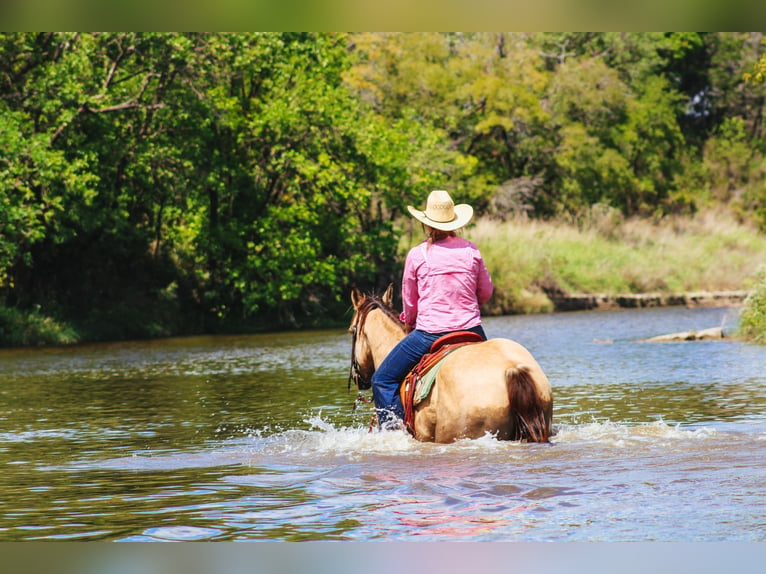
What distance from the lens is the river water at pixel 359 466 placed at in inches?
257

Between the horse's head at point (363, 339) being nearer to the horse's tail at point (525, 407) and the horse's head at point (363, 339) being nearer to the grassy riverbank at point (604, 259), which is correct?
the horse's tail at point (525, 407)

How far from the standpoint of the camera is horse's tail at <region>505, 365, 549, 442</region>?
8688 millimetres

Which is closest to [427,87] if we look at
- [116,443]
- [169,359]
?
[169,359]

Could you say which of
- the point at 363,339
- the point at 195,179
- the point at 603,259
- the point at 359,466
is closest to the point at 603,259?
the point at 603,259

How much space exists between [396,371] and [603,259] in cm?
3049

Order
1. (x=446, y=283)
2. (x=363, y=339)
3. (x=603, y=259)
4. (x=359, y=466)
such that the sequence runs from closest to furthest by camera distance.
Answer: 1. (x=359, y=466)
2. (x=446, y=283)
3. (x=363, y=339)
4. (x=603, y=259)

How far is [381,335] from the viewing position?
10.3 m

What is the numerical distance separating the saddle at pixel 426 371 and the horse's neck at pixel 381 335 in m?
0.61

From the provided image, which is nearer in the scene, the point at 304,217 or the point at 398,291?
the point at 304,217

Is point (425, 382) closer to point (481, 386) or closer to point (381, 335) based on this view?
point (481, 386)

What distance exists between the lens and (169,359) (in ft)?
76.8

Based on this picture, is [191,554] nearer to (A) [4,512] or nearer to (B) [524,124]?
(A) [4,512]
